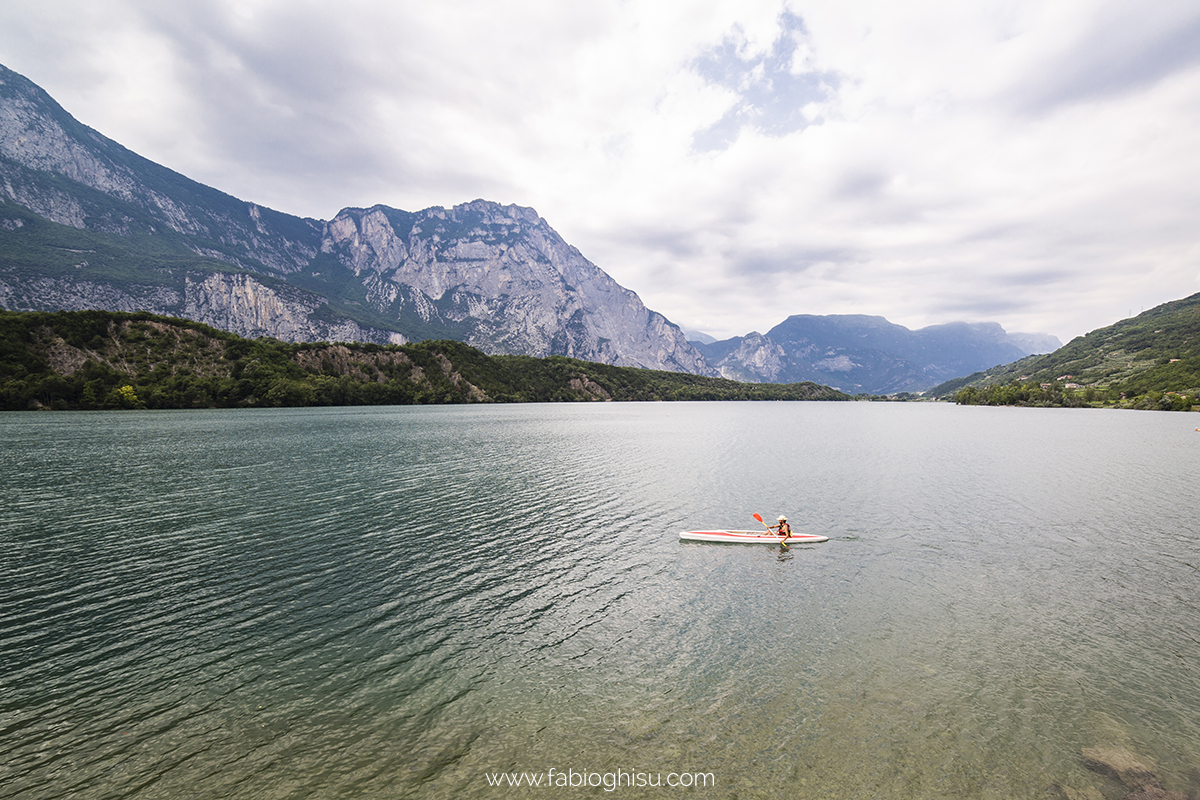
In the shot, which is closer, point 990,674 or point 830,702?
point 830,702

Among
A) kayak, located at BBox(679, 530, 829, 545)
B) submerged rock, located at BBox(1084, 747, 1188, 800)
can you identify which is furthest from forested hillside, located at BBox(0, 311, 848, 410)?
submerged rock, located at BBox(1084, 747, 1188, 800)

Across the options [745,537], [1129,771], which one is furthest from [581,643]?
[745,537]

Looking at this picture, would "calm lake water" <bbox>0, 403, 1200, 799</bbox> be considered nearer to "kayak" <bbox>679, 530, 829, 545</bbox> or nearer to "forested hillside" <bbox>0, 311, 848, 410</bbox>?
"kayak" <bbox>679, 530, 829, 545</bbox>

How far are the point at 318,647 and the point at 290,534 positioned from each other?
17212 millimetres

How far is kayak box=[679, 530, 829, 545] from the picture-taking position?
32.2m

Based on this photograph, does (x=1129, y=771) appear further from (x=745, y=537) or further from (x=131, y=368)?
(x=131, y=368)

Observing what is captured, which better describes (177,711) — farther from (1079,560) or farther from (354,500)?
(1079,560)

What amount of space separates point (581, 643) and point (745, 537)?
1693 cm

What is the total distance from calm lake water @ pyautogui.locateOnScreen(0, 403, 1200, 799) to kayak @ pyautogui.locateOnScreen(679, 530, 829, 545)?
2.79ft

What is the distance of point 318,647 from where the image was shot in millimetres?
18031

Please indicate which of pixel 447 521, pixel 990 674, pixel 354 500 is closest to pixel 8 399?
pixel 354 500

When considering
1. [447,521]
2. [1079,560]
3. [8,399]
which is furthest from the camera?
[8,399]

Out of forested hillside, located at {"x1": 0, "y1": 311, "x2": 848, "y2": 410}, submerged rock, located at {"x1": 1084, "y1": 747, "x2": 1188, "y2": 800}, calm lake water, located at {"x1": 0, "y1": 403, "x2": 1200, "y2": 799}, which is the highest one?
forested hillside, located at {"x1": 0, "y1": 311, "x2": 848, "y2": 410}

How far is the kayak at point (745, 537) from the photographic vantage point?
3216 centimetres
